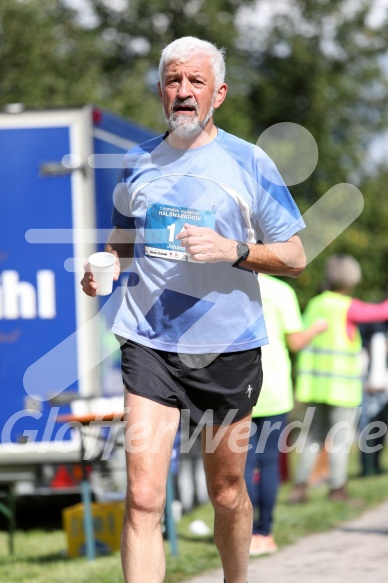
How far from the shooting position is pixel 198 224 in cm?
443

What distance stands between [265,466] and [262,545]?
0.53 meters

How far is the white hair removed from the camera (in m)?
4.49

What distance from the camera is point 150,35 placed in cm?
3234

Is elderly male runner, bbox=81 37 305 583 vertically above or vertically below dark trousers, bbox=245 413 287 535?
above

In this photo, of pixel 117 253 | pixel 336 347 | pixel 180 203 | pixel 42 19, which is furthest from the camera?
pixel 42 19

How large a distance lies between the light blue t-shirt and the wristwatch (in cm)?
13

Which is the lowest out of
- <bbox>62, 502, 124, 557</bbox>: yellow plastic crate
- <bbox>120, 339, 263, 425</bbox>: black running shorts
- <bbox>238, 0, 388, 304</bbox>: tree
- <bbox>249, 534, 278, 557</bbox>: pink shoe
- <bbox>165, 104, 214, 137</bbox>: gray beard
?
<bbox>249, 534, 278, 557</bbox>: pink shoe

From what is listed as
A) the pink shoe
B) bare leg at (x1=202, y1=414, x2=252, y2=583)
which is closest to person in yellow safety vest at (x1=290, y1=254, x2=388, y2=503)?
the pink shoe

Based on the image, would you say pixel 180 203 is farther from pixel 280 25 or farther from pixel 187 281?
pixel 280 25

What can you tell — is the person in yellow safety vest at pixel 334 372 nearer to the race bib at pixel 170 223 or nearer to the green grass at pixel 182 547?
the green grass at pixel 182 547

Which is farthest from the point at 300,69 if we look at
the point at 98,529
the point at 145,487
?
the point at 145,487

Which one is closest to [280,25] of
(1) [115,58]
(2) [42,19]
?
(1) [115,58]

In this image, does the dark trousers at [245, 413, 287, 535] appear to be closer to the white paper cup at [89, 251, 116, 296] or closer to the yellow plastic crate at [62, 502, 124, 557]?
the yellow plastic crate at [62, 502, 124, 557]

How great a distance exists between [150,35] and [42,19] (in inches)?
305
